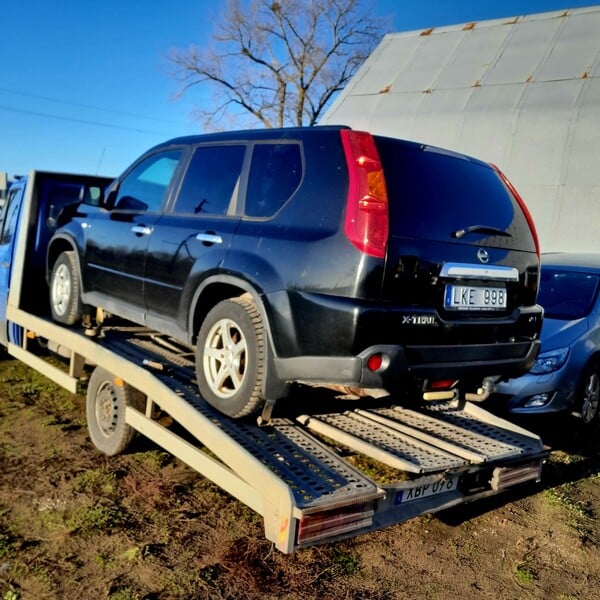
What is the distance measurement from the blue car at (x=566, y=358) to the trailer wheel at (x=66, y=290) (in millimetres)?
3681

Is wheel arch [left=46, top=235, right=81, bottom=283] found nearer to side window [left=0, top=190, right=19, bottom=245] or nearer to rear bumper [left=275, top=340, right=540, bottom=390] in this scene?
side window [left=0, top=190, right=19, bottom=245]

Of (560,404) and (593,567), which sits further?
(560,404)

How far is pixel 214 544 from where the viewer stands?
3.59 metres

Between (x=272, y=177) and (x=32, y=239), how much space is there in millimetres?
3456

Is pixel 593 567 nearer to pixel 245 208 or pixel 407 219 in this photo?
pixel 407 219

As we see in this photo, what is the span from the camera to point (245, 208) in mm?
3744

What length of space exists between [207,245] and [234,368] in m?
0.79

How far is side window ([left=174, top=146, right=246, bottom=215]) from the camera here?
396cm

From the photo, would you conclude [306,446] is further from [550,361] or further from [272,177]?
[550,361]

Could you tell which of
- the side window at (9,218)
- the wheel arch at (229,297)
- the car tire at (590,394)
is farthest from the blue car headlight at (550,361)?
the side window at (9,218)

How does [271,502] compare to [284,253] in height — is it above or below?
below

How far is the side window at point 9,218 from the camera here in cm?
658

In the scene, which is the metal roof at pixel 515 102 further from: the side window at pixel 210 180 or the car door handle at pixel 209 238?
the car door handle at pixel 209 238

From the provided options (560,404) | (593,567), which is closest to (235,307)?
(593,567)
